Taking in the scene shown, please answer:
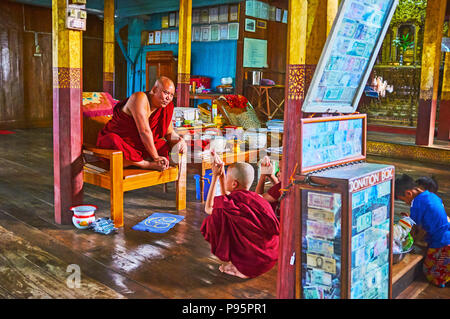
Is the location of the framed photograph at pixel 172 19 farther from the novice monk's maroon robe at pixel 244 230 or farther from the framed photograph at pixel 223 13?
the novice monk's maroon robe at pixel 244 230

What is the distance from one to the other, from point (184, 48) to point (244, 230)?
5641 mm

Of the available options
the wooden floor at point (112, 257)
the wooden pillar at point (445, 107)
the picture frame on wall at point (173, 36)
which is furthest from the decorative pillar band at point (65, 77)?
the wooden pillar at point (445, 107)

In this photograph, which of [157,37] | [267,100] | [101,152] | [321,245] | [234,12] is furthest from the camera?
[157,37]

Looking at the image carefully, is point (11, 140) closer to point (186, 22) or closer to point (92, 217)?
point (186, 22)

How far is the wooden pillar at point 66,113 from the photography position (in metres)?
3.63

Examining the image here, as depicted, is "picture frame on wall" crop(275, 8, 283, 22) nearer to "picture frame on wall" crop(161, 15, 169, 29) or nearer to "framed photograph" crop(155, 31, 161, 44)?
"picture frame on wall" crop(161, 15, 169, 29)

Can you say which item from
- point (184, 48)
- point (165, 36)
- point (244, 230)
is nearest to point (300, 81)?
point (244, 230)

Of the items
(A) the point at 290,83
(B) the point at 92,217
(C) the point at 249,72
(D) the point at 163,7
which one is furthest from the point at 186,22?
(A) the point at 290,83

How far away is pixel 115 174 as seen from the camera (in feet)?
12.0

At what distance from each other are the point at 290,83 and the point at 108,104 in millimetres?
2707

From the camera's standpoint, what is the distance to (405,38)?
36.3ft

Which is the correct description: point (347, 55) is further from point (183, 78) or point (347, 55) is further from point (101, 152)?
point (183, 78)

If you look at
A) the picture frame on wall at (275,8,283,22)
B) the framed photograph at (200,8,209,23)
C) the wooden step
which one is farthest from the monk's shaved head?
the picture frame on wall at (275,8,283,22)

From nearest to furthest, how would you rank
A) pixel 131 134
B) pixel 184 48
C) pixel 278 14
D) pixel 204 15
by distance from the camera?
pixel 131 134
pixel 184 48
pixel 204 15
pixel 278 14
